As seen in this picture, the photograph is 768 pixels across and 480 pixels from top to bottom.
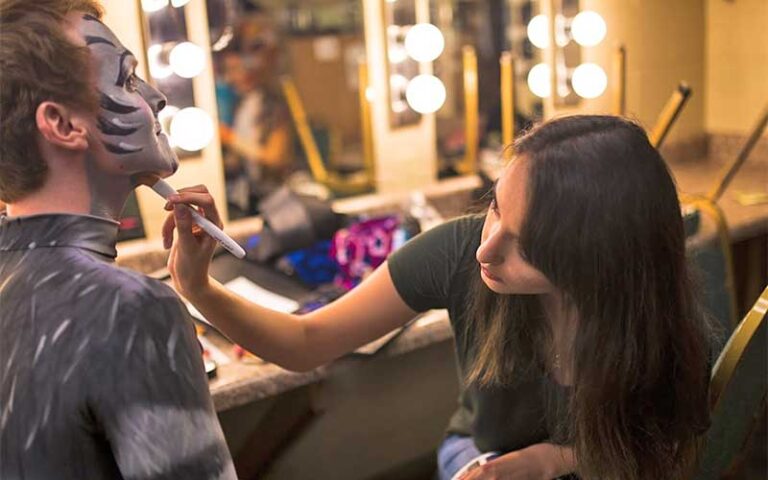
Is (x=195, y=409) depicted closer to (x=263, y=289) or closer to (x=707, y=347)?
(x=707, y=347)

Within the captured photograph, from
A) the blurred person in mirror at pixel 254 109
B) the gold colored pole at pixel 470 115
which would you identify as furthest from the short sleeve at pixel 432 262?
the gold colored pole at pixel 470 115

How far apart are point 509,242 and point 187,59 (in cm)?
110

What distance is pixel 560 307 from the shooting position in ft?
3.26

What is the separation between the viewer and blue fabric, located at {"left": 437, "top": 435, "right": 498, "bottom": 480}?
1250 mm

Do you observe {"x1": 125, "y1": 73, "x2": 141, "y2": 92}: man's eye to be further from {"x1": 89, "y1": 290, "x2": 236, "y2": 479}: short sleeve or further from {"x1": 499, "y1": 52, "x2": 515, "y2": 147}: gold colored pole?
{"x1": 499, "y1": 52, "x2": 515, "y2": 147}: gold colored pole

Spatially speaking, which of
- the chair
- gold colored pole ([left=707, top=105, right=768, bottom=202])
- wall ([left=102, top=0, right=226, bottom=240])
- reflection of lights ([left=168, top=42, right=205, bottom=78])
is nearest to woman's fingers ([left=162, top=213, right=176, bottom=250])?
wall ([left=102, top=0, right=226, bottom=240])

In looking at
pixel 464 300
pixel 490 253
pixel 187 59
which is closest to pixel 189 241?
pixel 490 253

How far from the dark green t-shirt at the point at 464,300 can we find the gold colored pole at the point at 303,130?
146 centimetres

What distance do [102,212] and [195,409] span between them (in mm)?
195

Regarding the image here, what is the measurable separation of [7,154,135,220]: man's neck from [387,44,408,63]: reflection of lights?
5.33 ft

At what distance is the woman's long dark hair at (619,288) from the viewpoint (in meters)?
0.87

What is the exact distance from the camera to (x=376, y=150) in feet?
7.70

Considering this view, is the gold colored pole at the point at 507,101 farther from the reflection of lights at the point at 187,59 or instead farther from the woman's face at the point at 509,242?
the woman's face at the point at 509,242

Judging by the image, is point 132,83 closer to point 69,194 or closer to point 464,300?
point 69,194
